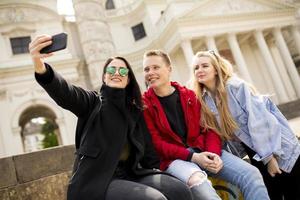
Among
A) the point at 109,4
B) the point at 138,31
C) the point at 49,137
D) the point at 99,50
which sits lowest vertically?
the point at 49,137

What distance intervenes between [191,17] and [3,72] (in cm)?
1361

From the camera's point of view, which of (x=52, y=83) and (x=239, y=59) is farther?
(x=239, y=59)

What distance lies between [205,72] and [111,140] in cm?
167

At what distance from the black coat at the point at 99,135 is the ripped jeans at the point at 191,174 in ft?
0.63

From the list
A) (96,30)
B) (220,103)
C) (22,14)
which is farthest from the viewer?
(22,14)

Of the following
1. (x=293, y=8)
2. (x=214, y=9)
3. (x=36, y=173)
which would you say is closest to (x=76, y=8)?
(x=36, y=173)

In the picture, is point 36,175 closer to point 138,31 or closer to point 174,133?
point 174,133

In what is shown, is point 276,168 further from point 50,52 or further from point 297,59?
point 297,59

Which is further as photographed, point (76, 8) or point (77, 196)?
point (76, 8)

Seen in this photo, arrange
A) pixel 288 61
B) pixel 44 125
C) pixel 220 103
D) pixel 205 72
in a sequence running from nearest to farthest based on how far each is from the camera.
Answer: pixel 220 103 < pixel 205 72 < pixel 288 61 < pixel 44 125

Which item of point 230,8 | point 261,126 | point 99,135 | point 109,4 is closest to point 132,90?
point 99,135

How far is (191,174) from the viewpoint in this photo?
2.94m

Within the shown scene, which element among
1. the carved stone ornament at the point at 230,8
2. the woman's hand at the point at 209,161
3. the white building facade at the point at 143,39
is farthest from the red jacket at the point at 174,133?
the carved stone ornament at the point at 230,8

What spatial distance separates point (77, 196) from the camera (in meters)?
2.43
